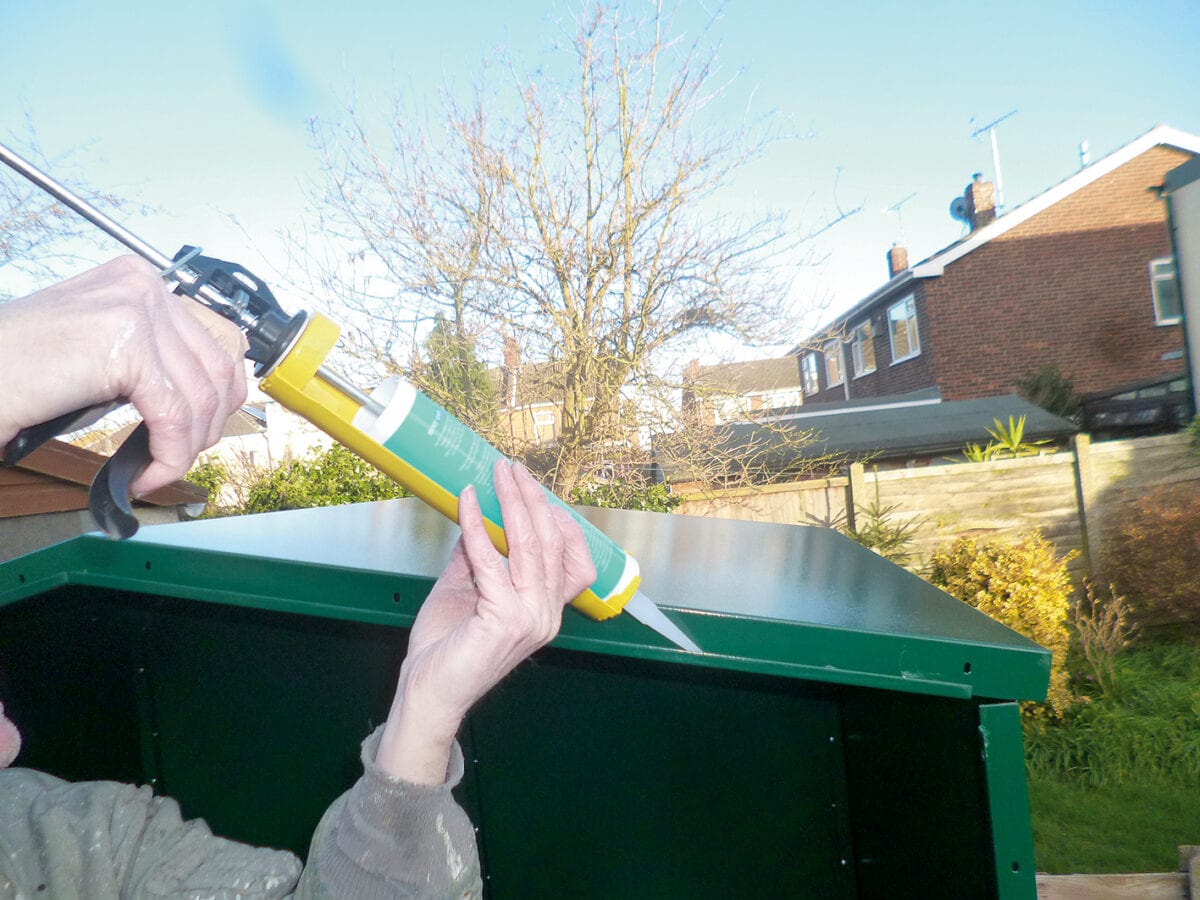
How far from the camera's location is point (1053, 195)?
60.3 feet

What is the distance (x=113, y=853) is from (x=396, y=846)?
1.57 feet

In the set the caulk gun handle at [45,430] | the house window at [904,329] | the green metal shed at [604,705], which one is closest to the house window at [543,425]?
the green metal shed at [604,705]

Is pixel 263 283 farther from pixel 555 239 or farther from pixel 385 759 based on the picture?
pixel 555 239

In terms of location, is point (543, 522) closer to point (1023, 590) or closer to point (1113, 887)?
point (1113, 887)

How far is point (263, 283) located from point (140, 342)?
184mm

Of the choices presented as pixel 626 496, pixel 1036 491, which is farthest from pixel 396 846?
pixel 1036 491

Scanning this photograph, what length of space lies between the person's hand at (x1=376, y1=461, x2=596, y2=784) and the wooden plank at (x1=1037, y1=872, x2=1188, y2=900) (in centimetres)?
246

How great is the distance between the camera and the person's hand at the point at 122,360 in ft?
2.17

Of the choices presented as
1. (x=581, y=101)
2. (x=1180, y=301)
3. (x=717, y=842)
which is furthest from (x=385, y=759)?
(x=1180, y=301)

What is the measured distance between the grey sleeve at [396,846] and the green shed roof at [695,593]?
0.31 metres

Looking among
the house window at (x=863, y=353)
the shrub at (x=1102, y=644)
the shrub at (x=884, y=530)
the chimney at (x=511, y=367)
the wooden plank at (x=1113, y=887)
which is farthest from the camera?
the house window at (x=863, y=353)

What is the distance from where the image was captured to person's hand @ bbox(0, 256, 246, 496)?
0.66 meters

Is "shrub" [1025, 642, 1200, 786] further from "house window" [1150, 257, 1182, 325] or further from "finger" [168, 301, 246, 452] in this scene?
"house window" [1150, 257, 1182, 325]

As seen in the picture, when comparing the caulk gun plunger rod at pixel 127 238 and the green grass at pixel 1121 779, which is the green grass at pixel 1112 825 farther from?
the caulk gun plunger rod at pixel 127 238
